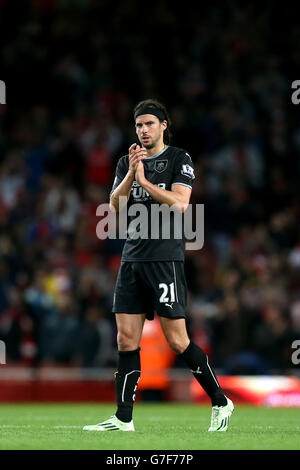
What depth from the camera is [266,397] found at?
12.9 meters

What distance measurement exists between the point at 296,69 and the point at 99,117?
3.52 meters

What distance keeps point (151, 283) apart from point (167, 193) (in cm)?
63

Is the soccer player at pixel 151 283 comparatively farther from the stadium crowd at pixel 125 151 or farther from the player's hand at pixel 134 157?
the stadium crowd at pixel 125 151

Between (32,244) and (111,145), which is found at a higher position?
(111,145)

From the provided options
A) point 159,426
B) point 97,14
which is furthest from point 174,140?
point 159,426

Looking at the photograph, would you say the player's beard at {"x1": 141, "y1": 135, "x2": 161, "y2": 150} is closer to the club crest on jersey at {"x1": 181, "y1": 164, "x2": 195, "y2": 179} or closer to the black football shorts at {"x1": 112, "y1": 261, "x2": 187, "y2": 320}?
the club crest on jersey at {"x1": 181, "y1": 164, "x2": 195, "y2": 179}

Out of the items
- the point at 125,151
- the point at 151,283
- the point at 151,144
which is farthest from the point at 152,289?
the point at 125,151

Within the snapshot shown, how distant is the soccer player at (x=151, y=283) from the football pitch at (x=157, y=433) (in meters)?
0.27

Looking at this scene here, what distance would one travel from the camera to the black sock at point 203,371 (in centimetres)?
720

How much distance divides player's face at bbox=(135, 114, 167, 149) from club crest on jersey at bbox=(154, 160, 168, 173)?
12 centimetres

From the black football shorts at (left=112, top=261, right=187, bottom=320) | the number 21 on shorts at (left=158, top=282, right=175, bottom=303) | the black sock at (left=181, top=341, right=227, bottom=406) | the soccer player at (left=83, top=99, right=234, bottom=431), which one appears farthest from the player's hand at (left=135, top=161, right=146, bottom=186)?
the black sock at (left=181, top=341, right=227, bottom=406)

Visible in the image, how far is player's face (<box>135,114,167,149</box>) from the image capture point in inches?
289

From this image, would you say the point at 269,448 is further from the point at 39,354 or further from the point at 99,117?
the point at 99,117

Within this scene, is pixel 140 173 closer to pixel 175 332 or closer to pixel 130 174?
pixel 130 174
